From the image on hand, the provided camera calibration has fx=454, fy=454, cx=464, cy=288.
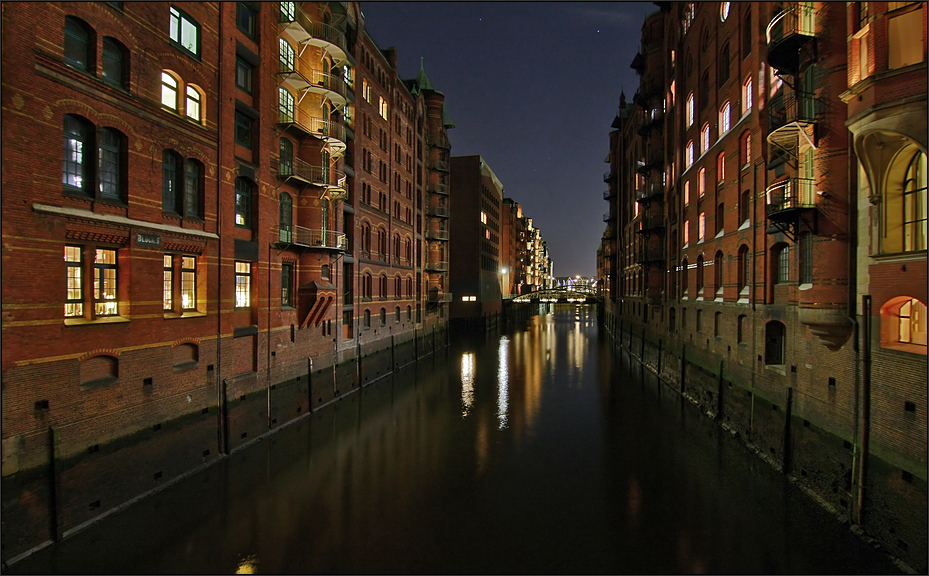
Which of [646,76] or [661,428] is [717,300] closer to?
[661,428]

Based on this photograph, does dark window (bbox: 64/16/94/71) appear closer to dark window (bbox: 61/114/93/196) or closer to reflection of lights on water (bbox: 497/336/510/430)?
dark window (bbox: 61/114/93/196)

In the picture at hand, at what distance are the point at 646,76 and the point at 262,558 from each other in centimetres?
3859

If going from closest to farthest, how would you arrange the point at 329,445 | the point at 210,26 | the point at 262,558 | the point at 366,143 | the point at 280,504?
the point at 262,558
the point at 280,504
the point at 210,26
the point at 329,445
the point at 366,143

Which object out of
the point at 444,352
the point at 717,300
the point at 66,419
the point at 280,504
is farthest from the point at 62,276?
the point at 444,352

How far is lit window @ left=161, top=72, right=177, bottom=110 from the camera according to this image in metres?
12.5

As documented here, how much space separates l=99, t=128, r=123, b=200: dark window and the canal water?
7.60 meters

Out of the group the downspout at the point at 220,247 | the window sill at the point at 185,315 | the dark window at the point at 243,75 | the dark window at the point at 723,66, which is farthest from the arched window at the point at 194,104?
the dark window at the point at 723,66

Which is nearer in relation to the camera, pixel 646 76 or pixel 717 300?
pixel 717 300

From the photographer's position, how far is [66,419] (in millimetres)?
9703

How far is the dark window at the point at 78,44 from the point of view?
9953 mm

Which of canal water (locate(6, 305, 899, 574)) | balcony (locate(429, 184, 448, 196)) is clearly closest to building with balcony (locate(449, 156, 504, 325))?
balcony (locate(429, 184, 448, 196))

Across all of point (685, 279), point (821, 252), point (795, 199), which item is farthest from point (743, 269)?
point (685, 279)

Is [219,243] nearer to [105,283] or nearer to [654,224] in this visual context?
[105,283]

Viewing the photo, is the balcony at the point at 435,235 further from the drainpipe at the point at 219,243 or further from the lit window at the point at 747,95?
the lit window at the point at 747,95
